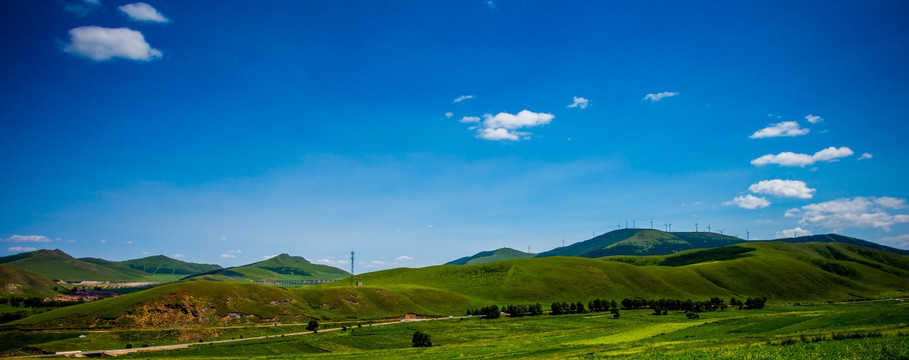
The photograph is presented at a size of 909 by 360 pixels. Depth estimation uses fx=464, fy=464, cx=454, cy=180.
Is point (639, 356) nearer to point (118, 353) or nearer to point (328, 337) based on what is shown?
point (328, 337)

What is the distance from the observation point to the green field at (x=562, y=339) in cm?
4762

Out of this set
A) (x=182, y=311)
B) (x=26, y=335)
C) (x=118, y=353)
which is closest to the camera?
(x=118, y=353)

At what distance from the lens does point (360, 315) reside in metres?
164

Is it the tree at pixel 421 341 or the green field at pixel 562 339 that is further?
the tree at pixel 421 341

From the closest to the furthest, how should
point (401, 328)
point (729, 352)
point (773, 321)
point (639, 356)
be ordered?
1. point (729, 352)
2. point (639, 356)
3. point (773, 321)
4. point (401, 328)

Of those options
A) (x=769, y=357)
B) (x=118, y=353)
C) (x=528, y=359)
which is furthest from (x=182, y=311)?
(x=769, y=357)

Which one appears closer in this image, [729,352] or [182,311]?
[729,352]

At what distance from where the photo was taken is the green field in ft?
156

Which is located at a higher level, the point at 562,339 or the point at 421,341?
the point at 562,339

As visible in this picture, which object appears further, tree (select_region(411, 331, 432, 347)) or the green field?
tree (select_region(411, 331, 432, 347))

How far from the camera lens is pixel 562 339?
89.4 metres

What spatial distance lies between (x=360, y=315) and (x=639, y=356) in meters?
129

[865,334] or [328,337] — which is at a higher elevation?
[865,334]

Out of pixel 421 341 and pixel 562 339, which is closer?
pixel 562 339
